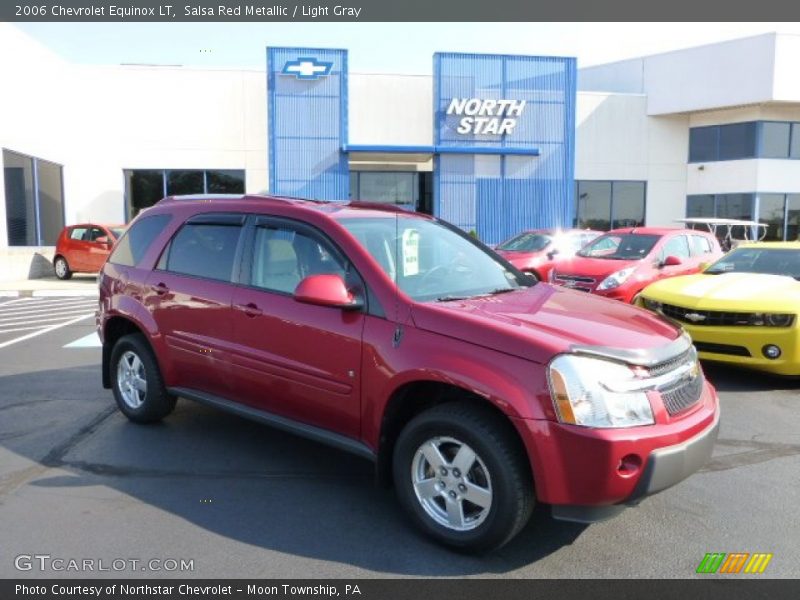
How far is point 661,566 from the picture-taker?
3.17 m

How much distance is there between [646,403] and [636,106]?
1131 inches

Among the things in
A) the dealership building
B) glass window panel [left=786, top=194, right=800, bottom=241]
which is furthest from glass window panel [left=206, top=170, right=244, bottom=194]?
glass window panel [left=786, top=194, right=800, bottom=241]

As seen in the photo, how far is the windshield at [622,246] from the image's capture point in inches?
398

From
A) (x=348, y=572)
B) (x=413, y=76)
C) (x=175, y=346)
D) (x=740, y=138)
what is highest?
(x=413, y=76)

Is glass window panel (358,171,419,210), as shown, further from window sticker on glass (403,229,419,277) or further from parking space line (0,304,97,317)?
window sticker on glass (403,229,419,277)

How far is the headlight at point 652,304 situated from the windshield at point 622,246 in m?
2.78

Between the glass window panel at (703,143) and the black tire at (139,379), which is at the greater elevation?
the glass window panel at (703,143)

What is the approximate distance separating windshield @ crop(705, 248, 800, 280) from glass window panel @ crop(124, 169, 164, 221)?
21.3 meters

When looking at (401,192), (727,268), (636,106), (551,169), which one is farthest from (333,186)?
(727,268)

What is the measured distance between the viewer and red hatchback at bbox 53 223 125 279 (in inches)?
725

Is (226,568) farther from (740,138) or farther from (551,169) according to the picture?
(740,138)

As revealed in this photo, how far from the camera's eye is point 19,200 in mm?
19453

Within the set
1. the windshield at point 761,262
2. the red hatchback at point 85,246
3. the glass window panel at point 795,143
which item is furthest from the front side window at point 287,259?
the glass window panel at point 795,143

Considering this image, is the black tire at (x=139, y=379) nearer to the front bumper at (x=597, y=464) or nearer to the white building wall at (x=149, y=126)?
the front bumper at (x=597, y=464)
